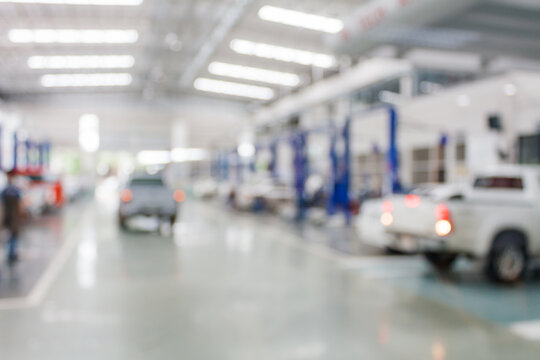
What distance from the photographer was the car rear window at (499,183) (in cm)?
822

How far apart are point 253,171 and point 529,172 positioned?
19.3m

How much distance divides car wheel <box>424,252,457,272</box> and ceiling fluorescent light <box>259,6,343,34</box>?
35.6 ft

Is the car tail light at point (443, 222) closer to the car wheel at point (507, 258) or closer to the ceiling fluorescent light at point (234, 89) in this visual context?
the car wheel at point (507, 258)

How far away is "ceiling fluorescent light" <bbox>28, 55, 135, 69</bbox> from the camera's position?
87.4ft

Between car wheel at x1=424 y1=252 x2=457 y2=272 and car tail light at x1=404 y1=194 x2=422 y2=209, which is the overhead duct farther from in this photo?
car wheel at x1=424 y1=252 x2=457 y2=272

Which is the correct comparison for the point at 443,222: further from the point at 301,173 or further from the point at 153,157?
the point at 153,157

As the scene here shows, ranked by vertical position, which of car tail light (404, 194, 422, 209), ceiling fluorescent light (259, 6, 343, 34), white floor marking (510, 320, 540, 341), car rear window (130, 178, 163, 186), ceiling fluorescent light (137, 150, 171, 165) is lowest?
white floor marking (510, 320, 540, 341)

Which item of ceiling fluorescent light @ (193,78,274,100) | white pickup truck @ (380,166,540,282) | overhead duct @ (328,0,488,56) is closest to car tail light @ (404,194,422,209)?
white pickup truck @ (380,166,540,282)

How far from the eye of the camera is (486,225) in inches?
292

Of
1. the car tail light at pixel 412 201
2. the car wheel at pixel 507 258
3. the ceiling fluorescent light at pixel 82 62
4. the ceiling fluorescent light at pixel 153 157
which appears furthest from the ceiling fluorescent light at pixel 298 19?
the ceiling fluorescent light at pixel 153 157

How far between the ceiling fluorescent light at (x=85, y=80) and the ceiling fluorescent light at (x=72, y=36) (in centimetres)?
1017

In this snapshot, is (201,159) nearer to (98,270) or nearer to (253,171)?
(253,171)

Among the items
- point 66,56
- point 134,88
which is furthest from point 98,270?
point 134,88

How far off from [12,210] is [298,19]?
12649 millimetres
